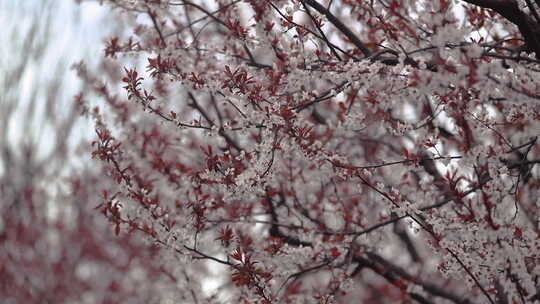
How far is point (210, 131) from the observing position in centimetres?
256

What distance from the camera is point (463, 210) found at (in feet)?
9.11

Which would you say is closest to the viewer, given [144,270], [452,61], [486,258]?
[452,61]

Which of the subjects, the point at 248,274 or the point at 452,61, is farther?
the point at 248,274

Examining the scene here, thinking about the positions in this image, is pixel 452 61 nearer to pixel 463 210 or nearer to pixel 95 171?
pixel 463 210

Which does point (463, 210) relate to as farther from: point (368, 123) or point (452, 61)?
point (452, 61)

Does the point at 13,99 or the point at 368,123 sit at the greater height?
the point at 13,99

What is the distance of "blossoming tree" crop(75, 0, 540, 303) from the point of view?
2.09 metres

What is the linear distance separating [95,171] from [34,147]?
1.36m

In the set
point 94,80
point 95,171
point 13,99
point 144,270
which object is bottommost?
point 94,80

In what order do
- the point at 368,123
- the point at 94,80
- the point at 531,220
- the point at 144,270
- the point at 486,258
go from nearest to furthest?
1. the point at 486,258
2. the point at 368,123
3. the point at 531,220
4. the point at 94,80
5. the point at 144,270

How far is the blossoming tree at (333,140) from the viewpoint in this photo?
2.09 m

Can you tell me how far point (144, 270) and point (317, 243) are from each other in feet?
23.0

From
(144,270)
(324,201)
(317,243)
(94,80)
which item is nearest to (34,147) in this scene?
(144,270)

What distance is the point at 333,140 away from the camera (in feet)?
12.7
